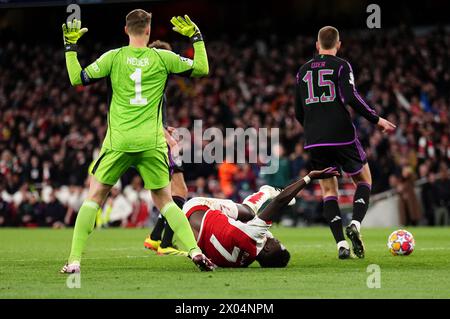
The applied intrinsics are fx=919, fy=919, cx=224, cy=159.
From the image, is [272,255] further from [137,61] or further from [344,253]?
[137,61]

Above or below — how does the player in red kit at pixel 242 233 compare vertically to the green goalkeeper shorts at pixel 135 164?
below

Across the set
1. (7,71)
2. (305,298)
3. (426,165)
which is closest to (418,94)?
(426,165)

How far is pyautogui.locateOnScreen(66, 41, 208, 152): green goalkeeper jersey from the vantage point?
7816mm

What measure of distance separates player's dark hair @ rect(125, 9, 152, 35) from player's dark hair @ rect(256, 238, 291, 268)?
2.21 m

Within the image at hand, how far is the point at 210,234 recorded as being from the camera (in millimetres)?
8289

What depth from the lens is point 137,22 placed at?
788cm

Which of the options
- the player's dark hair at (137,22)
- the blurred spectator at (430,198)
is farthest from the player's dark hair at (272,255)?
the blurred spectator at (430,198)

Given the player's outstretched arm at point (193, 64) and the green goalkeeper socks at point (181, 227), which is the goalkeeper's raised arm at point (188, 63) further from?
the green goalkeeper socks at point (181, 227)

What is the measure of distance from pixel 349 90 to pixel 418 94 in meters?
15.8

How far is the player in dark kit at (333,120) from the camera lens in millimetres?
9500

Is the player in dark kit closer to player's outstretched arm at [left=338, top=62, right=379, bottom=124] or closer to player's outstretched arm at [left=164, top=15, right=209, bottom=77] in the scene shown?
player's outstretched arm at [left=338, top=62, right=379, bottom=124]

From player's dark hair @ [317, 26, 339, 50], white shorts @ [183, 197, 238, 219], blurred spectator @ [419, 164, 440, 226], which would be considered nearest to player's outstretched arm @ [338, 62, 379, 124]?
player's dark hair @ [317, 26, 339, 50]

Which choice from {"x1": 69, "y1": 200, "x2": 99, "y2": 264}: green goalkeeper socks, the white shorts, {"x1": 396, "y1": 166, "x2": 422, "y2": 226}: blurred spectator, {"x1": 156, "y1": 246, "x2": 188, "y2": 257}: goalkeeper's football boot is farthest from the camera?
{"x1": 396, "y1": 166, "x2": 422, "y2": 226}: blurred spectator

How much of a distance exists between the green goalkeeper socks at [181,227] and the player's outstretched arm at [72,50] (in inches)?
53.2
